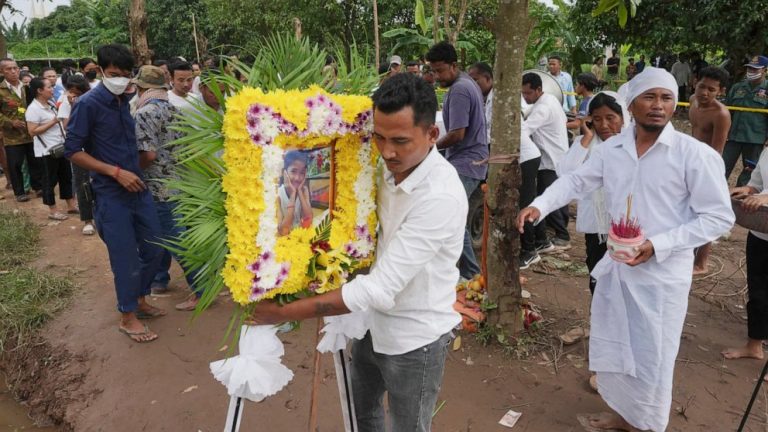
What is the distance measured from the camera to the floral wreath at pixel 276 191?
1.87m

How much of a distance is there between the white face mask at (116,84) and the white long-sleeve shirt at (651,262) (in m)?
3.14

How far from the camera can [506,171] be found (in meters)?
3.72

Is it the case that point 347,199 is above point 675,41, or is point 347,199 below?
below

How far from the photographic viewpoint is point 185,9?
87.2ft

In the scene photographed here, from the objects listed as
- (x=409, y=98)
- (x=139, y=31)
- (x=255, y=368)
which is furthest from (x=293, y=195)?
(x=139, y=31)

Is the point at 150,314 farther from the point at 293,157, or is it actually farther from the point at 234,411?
the point at 293,157

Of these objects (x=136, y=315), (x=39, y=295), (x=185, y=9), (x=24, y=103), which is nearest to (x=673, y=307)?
(x=136, y=315)

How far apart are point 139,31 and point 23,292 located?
6309 millimetres

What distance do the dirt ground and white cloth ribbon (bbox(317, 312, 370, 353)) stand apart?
1165 millimetres

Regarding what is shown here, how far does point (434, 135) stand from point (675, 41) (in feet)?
47.9

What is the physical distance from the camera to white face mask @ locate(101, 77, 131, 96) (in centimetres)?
387

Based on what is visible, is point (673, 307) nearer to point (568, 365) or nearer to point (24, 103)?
point (568, 365)

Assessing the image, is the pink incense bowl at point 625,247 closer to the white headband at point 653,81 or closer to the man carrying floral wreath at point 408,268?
the white headband at point 653,81

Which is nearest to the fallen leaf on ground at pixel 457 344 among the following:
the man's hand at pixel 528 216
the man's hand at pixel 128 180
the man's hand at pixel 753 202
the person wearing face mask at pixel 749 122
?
the man's hand at pixel 528 216
